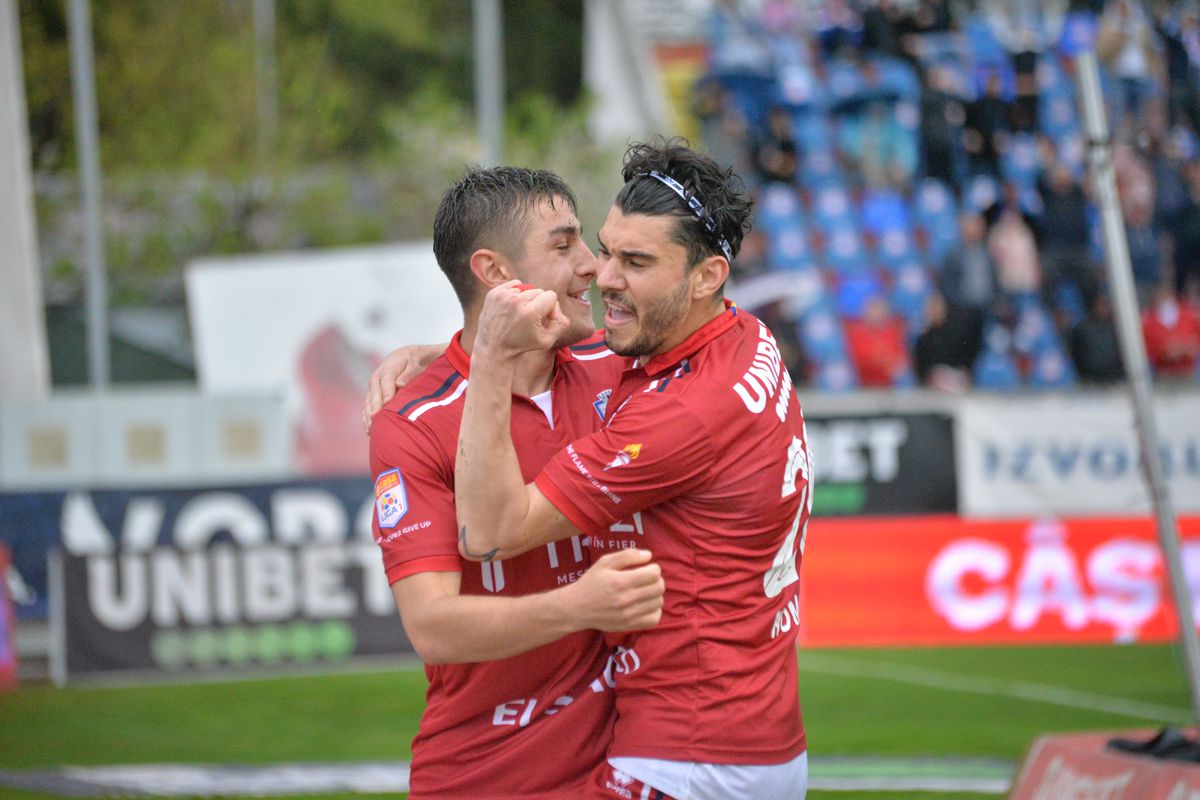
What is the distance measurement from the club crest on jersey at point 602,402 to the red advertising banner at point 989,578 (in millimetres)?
7337

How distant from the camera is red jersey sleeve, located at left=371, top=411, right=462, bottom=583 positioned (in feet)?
9.82

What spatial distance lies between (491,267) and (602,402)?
0.41 m

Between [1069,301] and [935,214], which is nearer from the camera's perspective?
[1069,301]

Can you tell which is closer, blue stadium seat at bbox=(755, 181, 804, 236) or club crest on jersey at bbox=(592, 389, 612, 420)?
club crest on jersey at bbox=(592, 389, 612, 420)

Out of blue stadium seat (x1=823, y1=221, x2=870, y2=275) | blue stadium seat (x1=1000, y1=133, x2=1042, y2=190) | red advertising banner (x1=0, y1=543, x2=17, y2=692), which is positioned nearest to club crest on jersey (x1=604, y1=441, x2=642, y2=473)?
red advertising banner (x1=0, y1=543, x2=17, y2=692)

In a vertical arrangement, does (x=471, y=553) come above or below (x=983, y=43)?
below

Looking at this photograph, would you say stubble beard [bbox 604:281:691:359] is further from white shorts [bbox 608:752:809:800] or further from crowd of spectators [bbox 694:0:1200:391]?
crowd of spectators [bbox 694:0:1200:391]

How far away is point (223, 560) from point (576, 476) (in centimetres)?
784

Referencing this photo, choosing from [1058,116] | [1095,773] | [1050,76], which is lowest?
[1095,773]

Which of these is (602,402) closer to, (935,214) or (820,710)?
(820,710)

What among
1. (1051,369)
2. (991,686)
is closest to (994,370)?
(1051,369)

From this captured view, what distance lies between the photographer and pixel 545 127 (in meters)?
16.4

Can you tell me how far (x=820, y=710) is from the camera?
909 centimetres

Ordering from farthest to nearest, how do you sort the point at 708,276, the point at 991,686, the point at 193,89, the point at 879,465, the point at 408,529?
1. the point at 193,89
2. the point at 879,465
3. the point at 991,686
4. the point at 708,276
5. the point at 408,529
